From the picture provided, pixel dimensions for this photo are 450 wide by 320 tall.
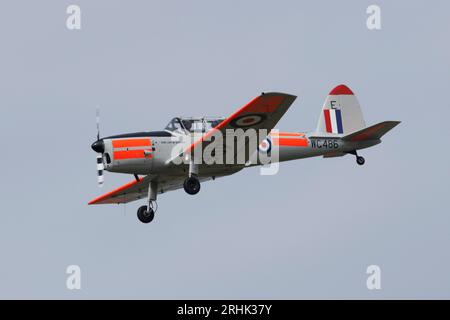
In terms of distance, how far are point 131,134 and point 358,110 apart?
6778 millimetres

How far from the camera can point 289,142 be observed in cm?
2420

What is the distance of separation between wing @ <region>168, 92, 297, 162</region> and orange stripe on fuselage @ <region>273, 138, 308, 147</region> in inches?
61.1

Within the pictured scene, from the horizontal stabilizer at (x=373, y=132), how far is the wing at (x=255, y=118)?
3481mm

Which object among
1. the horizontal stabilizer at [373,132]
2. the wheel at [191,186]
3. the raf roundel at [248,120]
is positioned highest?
the raf roundel at [248,120]

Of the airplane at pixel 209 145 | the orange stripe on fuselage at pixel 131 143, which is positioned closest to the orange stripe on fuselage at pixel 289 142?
the airplane at pixel 209 145

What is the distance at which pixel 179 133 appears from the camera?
22.6m

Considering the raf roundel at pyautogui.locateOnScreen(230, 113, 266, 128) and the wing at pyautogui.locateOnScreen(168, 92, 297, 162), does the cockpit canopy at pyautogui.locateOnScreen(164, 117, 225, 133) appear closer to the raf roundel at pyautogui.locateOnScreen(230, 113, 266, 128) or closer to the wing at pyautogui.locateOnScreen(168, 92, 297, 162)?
the wing at pyautogui.locateOnScreen(168, 92, 297, 162)

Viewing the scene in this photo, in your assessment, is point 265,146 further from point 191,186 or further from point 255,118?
point 191,186

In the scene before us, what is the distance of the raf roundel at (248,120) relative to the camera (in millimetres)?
21391

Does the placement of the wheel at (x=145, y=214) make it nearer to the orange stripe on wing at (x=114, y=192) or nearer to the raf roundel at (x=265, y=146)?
the orange stripe on wing at (x=114, y=192)

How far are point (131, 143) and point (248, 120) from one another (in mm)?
2749

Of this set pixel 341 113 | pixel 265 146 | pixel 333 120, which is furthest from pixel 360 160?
pixel 265 146

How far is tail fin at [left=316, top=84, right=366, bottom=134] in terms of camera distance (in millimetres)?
25469

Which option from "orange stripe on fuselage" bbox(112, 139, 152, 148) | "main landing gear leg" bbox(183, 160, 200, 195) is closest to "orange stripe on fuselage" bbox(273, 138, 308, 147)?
"main landing gear leg" bbox(183, 160, 200, 195)
